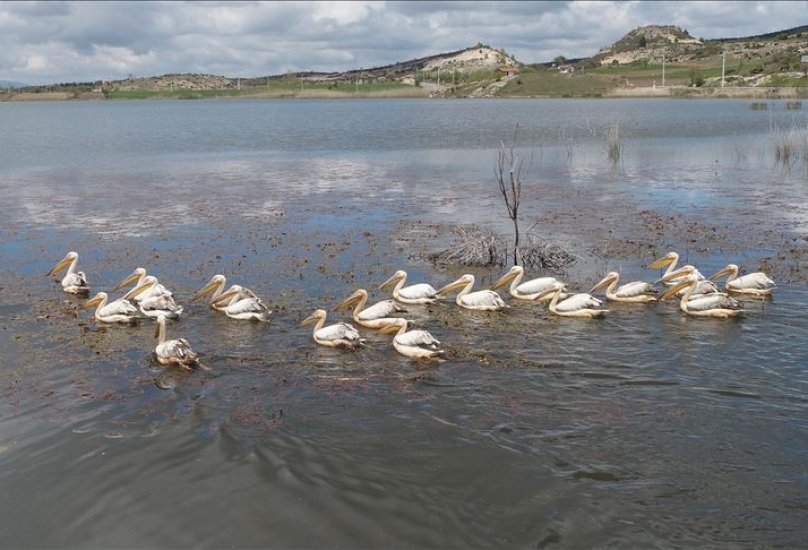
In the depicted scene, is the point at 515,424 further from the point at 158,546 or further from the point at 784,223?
the point at 784,223

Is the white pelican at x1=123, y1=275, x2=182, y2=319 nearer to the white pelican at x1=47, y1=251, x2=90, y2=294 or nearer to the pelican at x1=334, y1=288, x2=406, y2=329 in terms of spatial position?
the white pelican at x1=47, y1=251, x2=90, y2=294

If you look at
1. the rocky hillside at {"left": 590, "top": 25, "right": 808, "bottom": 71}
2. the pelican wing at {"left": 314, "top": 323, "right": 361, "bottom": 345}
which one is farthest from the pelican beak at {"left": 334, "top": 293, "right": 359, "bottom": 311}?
the rocky hillside at {"left": 590, "top": 25, "right": 808, "bottom": 71}

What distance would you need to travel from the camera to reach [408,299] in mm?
12281

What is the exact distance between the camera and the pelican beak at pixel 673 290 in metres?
12.0

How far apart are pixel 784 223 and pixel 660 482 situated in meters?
13.4

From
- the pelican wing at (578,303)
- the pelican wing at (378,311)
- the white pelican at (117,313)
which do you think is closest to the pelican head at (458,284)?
the pelican wing at (378,311)

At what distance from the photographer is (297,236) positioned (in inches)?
690

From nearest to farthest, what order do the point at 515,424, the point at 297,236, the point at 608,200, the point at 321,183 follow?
the point at 515,424
the point at 297,236
the point at 608,200
the point at 321,183

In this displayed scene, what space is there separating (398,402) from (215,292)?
510 cm

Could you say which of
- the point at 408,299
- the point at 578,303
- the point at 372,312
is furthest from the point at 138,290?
the point at 578,303

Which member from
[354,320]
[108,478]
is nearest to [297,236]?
[354,320]

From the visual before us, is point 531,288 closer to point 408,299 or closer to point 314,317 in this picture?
point 408,299

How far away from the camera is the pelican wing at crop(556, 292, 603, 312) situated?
1131 centimetres

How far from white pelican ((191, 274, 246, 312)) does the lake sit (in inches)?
7.9
